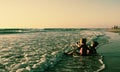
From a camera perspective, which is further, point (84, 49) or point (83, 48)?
point (84, 49)

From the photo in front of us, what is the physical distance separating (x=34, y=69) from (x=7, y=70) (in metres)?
1.48

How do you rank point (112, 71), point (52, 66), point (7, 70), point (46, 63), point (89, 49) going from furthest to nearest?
point (89, 49) < point (46, 63) < point (52, 66) < point (7, 70) < point (112, 71)

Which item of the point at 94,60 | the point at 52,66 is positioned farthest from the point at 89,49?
the point at 52,66

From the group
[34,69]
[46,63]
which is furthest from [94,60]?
[34,69]

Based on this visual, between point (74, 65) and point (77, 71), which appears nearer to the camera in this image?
point (77, 71)

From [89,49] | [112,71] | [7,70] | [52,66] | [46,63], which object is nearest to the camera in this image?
[112,71]

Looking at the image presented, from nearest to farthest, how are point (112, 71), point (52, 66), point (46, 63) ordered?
point (112, 71) < point (52, 66) < point (46, 63)

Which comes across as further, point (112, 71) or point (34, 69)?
point (34, 69)

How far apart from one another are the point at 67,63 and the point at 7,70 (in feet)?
12.5

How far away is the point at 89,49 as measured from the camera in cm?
1839

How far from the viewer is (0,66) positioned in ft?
47.4

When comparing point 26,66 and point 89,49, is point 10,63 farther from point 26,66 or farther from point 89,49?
point 89,49

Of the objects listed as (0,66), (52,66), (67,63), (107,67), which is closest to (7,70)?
(0,66)

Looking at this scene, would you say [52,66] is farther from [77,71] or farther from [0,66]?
[0,66]
